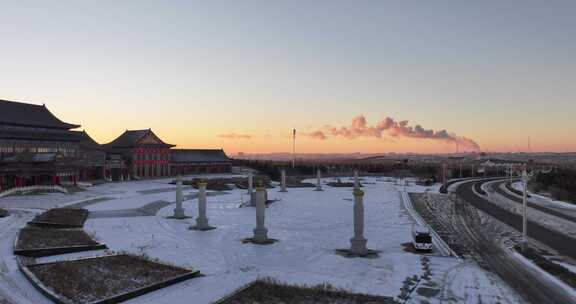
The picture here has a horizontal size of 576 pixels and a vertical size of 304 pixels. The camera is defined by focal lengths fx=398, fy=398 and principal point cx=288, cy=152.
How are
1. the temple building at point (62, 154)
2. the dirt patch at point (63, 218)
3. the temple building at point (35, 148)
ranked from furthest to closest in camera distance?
1. the temple building at point (62, 154)
2. the temple building at point (35, 148)
3. the dirt patch at point (63, 218)

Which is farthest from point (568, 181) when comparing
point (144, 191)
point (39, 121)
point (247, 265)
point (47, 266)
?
point (39, 121)

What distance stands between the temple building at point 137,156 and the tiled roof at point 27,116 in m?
14.2

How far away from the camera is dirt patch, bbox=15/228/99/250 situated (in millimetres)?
25031

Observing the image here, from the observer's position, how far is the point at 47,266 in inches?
810

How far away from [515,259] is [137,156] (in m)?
77.6

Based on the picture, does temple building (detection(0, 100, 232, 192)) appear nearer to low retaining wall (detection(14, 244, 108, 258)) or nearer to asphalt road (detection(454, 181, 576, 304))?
low retaining wall (detection(14, 244, 108, 258))

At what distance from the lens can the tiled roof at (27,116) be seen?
204ft

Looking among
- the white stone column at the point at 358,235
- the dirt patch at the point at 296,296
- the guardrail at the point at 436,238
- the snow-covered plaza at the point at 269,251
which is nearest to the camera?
the dirt patch at the point at 296,296

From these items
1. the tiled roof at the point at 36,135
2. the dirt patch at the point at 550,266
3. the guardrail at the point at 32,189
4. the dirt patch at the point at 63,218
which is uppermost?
the tiled roof at the point at 36,135

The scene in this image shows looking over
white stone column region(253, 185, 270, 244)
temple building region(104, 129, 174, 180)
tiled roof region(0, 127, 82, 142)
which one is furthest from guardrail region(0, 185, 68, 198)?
white stone column region(253, 185, 270, 244)

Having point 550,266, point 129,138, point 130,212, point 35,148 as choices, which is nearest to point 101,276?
point 130,212

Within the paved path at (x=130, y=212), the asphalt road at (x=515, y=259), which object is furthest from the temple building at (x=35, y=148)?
the asphalt road at (x=515, y=259)

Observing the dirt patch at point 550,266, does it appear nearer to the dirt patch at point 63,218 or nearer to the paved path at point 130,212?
the dirt patch at point 63,218

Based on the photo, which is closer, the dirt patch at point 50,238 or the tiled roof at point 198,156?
the dirt patch at point 50,238
